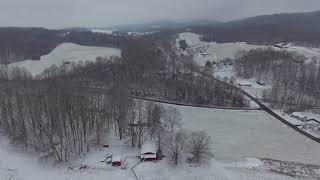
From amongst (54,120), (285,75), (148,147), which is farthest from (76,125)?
(285,75)

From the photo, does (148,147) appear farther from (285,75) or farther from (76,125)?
(285,75)

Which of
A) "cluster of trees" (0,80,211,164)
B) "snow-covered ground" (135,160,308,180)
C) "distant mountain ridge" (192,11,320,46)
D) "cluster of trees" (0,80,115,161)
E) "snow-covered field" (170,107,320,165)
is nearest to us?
"snow-covered ground" (135,160,308,180)

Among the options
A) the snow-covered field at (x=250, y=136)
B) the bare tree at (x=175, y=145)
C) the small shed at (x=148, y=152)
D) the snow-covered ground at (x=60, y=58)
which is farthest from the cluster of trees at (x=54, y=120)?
the snow-covered ground at (x=60, y=58)

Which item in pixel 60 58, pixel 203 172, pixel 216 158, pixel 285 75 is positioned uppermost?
pixel 60 58

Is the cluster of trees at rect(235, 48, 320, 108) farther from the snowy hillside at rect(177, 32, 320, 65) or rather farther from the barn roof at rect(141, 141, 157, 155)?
the barn roof at rect(141, 141, 157, 155)

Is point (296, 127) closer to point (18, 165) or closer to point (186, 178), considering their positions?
point (186, 178)

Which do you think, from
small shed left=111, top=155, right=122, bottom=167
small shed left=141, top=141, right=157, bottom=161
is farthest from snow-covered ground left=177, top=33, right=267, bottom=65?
small shed left=111, top=155, right=122, bottom=167

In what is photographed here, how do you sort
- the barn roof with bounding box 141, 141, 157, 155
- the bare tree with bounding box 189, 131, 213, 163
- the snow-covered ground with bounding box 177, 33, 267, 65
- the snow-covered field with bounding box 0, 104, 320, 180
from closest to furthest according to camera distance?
1. the snow-covered field with bounding box 0, 104, 320, 180
2. the bare tree with bounding box 189, 131, 213, 163
3. the barn roof with bounding box 141, 141, 157, 155
4. the snow-covered ground with bounding box 177, 33, 267, 65

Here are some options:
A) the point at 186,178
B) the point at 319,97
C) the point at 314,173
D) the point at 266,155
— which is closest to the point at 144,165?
the point at 186,178
